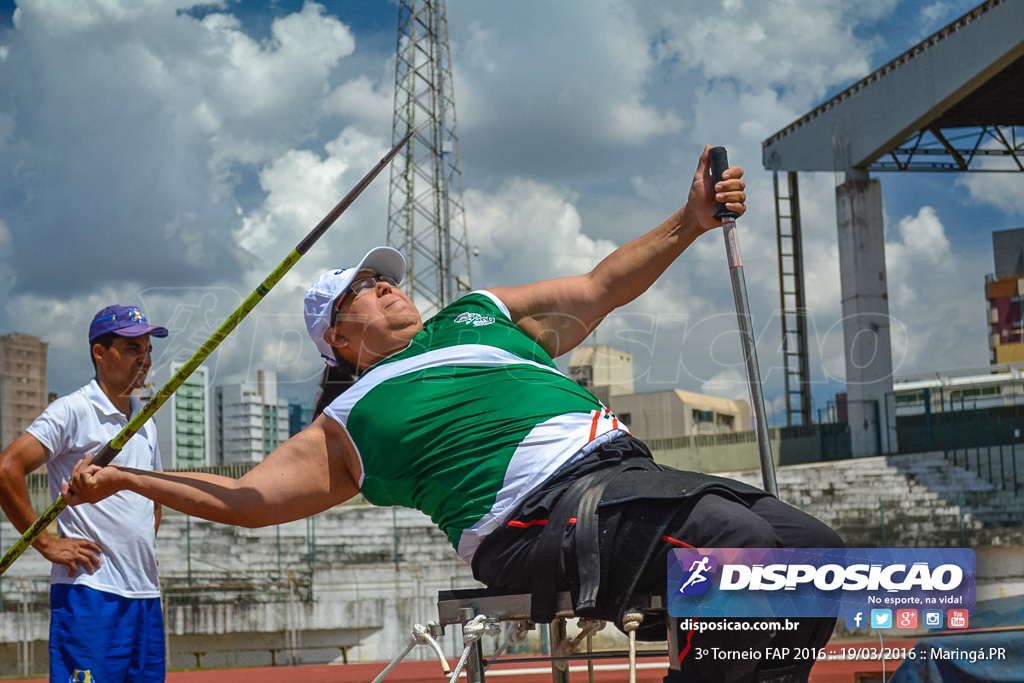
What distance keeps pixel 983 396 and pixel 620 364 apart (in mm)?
11676

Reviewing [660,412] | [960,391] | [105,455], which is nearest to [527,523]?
[105,455]

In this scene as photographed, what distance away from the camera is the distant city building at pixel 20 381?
12.4m

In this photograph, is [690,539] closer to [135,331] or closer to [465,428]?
[465,428]

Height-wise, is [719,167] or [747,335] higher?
[719,167]

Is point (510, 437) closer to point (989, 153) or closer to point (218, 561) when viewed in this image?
point (218, 561)

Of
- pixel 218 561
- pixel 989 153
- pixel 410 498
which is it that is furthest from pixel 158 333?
pixel 989 153

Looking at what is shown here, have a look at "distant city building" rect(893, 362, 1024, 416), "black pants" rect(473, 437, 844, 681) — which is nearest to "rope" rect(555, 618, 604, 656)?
"black pants" rect(473, 437, 844, 681)

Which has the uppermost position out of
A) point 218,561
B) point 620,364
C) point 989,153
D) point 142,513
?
point 989,153

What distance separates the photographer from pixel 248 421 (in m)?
11.4

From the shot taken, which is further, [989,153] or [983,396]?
[989,153]

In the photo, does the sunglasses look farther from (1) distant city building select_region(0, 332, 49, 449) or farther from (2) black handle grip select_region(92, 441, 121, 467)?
(1) distant city building select_region(0, 332, 49, 449)

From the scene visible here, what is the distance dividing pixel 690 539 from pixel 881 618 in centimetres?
41

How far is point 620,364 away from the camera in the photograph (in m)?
25.3

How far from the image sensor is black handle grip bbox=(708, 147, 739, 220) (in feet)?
7.13
